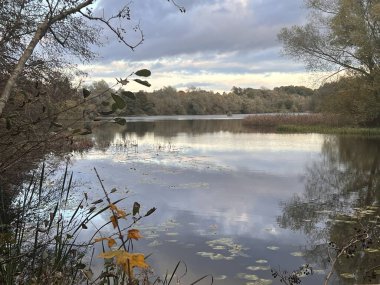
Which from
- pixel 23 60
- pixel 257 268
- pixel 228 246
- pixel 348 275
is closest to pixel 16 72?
pixel 23 60

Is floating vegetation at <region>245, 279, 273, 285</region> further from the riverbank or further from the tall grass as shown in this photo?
the riverbank

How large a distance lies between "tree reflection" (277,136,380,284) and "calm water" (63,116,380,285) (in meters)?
0.02

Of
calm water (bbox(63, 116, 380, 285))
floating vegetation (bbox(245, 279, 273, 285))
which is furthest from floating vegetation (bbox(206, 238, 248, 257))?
floating vegetation (bbox(245, 279, 273, 285))

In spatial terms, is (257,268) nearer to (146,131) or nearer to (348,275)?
(348,275)

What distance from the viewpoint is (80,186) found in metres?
10.8

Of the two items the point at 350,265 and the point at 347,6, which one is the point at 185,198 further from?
the point at 347,6

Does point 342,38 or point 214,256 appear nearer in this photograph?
point 214,256

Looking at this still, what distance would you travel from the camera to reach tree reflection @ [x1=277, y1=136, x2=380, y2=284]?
546 centimetres

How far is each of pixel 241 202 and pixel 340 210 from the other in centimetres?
199

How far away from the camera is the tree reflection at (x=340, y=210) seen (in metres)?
5.46

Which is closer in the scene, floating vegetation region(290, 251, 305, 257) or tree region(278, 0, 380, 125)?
floating vegetation region(290, 251, 305, 257)

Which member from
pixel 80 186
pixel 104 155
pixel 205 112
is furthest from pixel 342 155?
pixel 205 112

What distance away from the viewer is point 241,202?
8930 millimetres

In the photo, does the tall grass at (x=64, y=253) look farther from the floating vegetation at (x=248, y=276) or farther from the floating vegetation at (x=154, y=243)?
the floating vegetation at (x=154, y=243)
